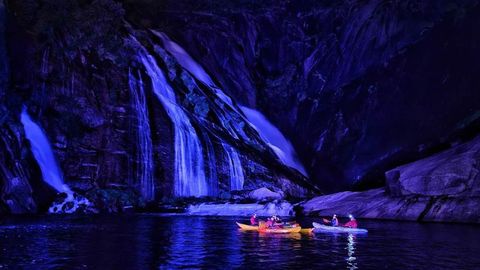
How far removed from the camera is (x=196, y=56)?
7262 cm

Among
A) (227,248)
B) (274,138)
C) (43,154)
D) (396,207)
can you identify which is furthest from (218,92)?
(227,248)

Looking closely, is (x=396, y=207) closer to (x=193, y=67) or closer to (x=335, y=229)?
(x=335, y=229)

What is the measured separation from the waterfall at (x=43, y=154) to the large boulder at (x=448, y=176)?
3173cm

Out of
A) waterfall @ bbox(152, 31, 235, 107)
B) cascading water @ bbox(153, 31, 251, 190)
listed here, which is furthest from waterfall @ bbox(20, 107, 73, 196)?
waterfall @ bbox(152, 31, 235, 107)

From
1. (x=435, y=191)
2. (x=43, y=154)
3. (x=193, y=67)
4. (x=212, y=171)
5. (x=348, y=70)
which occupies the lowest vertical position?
(x=435, y=191)

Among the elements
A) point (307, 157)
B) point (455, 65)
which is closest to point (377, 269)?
point (455, 65)

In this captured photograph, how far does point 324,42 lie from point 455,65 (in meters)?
18.9

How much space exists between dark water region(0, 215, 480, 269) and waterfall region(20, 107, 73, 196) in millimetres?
17161

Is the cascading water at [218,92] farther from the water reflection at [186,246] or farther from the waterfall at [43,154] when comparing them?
the water reflection at [186,246]

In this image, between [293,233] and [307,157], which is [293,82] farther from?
[293,233]

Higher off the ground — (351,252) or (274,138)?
(274,138)

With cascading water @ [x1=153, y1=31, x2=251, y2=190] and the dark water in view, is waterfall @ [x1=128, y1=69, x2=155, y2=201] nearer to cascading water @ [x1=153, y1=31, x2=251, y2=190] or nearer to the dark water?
cascading water @ [x1=153, y1=31, x2=251, y2=190]

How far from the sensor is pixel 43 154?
170ft

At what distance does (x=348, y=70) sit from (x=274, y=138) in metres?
13.3
